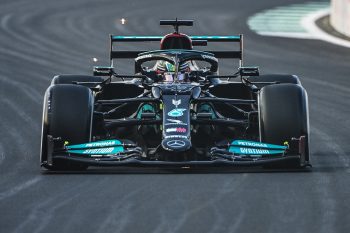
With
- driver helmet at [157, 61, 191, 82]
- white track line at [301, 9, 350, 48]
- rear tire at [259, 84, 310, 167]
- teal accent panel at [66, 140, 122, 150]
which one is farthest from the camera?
white track line at [301, 9, 350, 48]

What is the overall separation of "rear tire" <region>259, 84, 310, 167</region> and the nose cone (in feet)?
3.41

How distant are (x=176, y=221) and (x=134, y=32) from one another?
77.3ft

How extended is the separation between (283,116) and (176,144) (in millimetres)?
1403

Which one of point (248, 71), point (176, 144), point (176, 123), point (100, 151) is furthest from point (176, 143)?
point (248, 71)

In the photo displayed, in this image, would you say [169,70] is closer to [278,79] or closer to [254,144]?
[278,79]

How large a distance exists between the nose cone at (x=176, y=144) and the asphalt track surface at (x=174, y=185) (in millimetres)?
312

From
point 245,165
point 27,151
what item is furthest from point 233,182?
point 27,151

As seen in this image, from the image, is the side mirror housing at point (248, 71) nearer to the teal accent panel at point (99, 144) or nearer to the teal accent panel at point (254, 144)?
the teal accent panel at point (254, 144)

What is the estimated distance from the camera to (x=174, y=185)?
50.9ft

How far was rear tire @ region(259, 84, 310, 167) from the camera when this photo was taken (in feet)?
55.1

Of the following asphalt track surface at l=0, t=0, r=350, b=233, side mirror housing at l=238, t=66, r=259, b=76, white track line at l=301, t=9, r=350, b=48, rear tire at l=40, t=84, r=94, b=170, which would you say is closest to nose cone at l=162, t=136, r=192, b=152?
asphalt track surface at l=0, t=0, r=350, b=233

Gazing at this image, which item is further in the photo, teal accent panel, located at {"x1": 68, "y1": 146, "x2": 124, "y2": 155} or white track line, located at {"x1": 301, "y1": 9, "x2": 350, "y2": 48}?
white track line, located at {"x1": 301, "y1": 9, "x2": 350, "y2": 48}

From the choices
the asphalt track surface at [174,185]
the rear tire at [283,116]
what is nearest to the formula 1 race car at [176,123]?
the rear tire at [283,116]

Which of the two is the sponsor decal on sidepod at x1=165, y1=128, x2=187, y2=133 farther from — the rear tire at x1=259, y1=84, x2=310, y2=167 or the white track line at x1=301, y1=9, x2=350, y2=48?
the white track line at x1=301, y1=9, x2=350, y2=48
